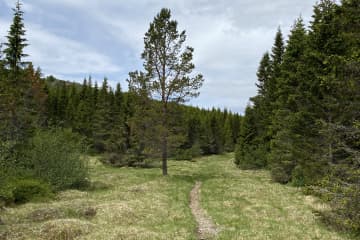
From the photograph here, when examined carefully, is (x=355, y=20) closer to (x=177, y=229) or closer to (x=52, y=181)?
(x=177, y=229)

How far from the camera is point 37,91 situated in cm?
5400

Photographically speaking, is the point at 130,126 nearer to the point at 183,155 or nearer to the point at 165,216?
the point at 165,216

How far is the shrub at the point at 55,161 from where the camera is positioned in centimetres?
2409

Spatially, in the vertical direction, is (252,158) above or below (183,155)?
above

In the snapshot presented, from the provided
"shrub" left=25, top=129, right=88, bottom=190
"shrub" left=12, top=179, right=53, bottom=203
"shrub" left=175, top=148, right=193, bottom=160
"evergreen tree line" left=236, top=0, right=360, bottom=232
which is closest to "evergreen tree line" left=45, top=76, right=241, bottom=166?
"shrub" left=175, top=148, right=193, bottom=160

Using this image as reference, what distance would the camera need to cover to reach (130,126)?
35.5 metres

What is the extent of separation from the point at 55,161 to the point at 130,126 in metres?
12.0

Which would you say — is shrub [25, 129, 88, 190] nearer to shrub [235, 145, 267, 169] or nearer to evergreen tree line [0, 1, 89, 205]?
evergreen tree line [0, 1, 89, 205]

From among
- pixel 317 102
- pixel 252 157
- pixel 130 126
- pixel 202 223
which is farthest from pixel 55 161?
pixel 252 157

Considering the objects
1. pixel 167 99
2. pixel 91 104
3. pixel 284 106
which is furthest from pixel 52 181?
pixel 91 104

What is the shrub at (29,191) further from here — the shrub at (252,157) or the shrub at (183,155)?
the shrub at (183,155)

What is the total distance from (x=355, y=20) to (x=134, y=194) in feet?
57.7

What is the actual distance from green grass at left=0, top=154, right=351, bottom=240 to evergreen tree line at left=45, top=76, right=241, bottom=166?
10.0 meters

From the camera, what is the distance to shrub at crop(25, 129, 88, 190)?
24.1m
